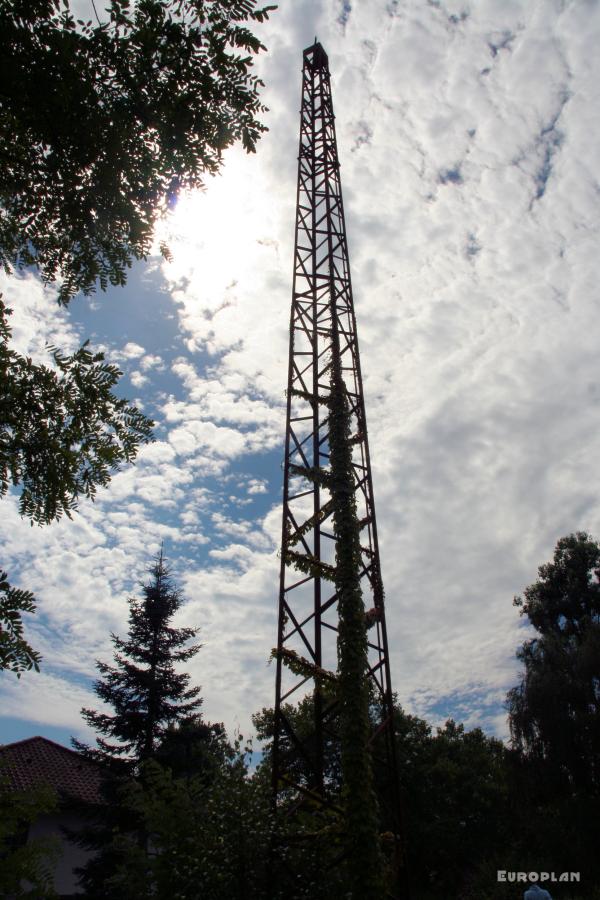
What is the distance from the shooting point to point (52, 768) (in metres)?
19.8

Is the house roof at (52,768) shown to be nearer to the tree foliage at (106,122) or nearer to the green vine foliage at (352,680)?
the green vine foliage at (352,680)

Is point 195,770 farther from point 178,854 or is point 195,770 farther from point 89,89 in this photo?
point 89,89

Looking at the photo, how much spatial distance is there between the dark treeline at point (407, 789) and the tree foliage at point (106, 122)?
7153 millimetres

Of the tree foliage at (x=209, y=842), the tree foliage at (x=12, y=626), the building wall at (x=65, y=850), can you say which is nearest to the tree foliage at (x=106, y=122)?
the tree foliage at (x=12, y=626)

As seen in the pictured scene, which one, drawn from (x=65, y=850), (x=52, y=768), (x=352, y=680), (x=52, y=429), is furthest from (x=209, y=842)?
(x=52, y=768)

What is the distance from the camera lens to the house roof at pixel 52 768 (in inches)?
736

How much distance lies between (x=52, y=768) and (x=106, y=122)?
72.5ft

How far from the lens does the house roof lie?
18.7m

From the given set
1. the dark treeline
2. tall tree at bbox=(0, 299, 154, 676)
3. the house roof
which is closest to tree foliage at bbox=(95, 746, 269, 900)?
the dark treeline

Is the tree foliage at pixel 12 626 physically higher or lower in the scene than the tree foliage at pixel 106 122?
lower

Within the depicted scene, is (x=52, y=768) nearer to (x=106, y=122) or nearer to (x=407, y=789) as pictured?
(x=407, y=789)

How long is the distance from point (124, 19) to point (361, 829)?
871 centimetres

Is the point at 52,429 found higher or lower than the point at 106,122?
lower

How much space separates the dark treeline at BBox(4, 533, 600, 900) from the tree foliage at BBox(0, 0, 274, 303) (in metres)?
7.15
